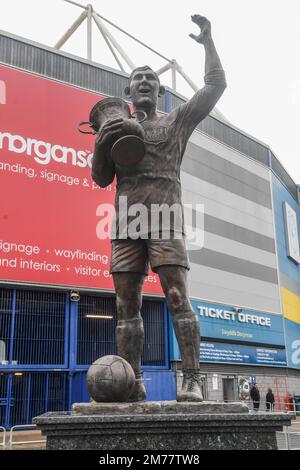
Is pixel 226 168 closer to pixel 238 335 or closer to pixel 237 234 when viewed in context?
pixel 237 234

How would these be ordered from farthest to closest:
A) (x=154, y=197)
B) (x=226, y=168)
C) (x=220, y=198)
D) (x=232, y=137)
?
(x=232, y=137)
(x=226, y=168)
(x=220, y=198)
(x=154, y=197)

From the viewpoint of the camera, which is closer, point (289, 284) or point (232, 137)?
point (232, 137)

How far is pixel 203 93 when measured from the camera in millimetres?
4906

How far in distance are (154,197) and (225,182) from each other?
77.4 ft

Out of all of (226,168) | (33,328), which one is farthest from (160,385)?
(226,168)

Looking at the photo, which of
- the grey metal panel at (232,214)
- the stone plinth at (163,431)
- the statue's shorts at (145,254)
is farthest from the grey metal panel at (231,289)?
the stone plinth at (163,431)

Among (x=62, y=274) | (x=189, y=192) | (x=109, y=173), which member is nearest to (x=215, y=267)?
(x=189, y=192)

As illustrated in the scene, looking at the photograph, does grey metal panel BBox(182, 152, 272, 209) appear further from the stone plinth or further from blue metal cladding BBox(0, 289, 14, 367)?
the stone plinth

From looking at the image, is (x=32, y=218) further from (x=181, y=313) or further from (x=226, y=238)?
(x=181, y=313)

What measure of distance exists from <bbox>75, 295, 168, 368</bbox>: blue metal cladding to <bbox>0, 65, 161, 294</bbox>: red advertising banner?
1320 mm

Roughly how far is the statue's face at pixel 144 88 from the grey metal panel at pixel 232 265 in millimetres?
19297

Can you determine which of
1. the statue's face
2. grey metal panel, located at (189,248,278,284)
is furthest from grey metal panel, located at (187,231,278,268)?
the statue's face

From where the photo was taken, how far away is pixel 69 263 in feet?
64.1

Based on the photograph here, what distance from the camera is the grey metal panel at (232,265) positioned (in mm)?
24920
